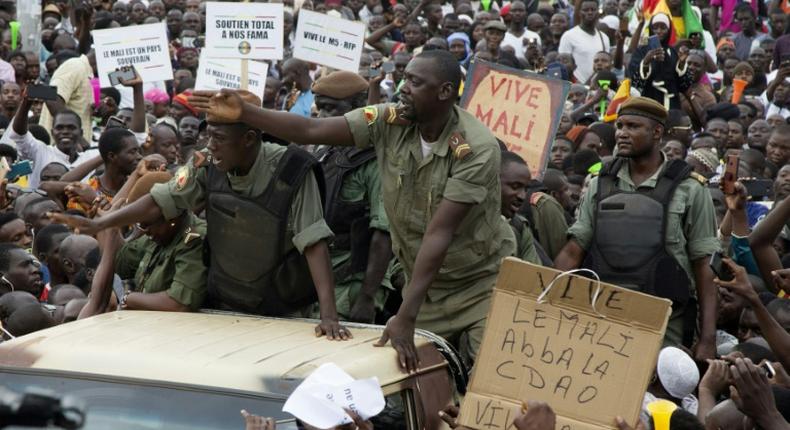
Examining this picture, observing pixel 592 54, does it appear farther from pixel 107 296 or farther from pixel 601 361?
pixel 601 361

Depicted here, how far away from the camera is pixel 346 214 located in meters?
6.85

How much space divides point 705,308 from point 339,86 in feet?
7.30

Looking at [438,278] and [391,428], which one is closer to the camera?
[391,428]

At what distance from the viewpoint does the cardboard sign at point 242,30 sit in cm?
1016

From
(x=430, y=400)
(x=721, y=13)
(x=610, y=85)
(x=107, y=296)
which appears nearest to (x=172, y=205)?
(x=107, y=296)

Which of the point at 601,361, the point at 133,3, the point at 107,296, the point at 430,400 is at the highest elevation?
the point at 601,361

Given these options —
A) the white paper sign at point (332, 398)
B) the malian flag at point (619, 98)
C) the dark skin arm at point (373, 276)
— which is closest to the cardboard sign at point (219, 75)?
the malian flag at point (619, 98)

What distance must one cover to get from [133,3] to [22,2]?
291 centimetres

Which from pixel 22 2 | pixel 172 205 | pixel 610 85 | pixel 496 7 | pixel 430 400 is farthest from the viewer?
pixel 496 7

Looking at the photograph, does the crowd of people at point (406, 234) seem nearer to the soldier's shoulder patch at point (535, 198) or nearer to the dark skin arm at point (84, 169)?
the soldier's shoulder patch at point (535, 198)

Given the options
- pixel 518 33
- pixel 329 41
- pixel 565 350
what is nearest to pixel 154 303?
pixel 565 350

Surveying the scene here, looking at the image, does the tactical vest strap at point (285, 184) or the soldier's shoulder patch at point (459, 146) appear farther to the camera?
the tactical vest strap at point (285, 184)

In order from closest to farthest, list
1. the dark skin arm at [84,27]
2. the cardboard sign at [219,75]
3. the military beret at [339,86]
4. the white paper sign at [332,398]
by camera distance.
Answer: the white paper sign at [332,398], the military beret at [339,86], the cardboard sign at [219,75], the dark skin arm at [84,27]

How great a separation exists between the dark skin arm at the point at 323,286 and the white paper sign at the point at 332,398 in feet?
2.83
